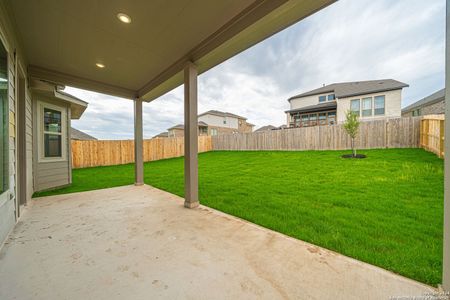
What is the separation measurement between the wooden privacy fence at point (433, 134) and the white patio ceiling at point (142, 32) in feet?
21.3

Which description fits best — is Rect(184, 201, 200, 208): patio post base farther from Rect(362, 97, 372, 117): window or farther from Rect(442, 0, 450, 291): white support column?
Rect(362, 97, 372, 117): window

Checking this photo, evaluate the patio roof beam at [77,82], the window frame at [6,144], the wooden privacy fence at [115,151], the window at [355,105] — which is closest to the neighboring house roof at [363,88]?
the window at [355,105]

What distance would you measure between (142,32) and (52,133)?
4.33 m

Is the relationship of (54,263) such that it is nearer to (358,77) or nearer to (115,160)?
(115,160)

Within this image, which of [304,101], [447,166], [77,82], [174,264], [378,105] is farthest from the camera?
[304,101]

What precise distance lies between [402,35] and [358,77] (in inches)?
443

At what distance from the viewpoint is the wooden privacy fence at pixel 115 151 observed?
884cm

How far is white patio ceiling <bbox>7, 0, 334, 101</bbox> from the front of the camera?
79.8 inches

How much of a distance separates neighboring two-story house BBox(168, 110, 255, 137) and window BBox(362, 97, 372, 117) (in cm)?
1692

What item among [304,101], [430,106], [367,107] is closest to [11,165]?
[367,107]

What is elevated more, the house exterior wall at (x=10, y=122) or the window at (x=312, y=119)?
the window at (x=312, y=119)

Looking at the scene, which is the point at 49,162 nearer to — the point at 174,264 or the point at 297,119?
the point at 174,264

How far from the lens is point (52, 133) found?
4734mm

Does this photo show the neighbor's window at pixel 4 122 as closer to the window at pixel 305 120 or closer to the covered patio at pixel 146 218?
the covered patio at pixel 146 218
